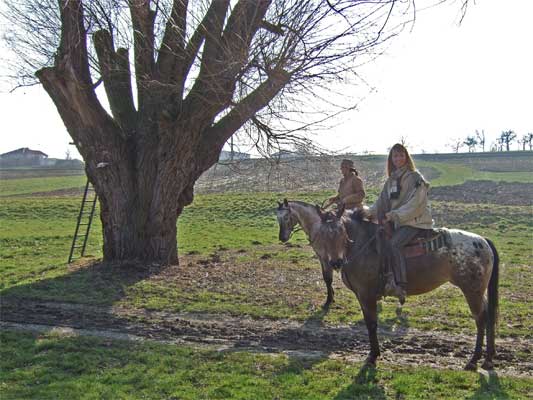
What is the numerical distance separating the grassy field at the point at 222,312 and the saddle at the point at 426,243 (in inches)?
Answer: 54.2

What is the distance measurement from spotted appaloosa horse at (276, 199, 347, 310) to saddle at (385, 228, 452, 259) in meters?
0.80

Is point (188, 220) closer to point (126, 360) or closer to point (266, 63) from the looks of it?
point (266, 63)

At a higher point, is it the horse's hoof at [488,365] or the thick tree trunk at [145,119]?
the thick tree trunk at [145,119]

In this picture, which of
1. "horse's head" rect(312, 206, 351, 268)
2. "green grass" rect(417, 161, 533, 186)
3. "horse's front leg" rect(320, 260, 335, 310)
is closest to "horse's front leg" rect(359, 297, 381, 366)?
"horse's head" rect(312, 206, 351, 268)

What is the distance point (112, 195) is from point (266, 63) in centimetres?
515

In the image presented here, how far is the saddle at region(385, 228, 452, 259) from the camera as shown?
6151mm

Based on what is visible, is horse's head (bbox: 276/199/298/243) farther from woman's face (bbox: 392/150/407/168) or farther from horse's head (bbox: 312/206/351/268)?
woman's face (bbox: 392/150/407/168)

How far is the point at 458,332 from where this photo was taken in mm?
7297

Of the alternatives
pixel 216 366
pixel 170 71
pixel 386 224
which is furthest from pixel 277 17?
pixel 216 366

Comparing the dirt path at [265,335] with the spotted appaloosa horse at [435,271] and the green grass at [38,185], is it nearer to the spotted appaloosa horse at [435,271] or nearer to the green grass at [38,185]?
the spotted appaloosa horse at [435,271]

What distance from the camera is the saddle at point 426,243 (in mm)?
6151

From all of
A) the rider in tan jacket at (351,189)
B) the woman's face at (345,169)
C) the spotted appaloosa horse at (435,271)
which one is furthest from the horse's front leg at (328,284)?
the spotted appaloosa horse at (435,271)

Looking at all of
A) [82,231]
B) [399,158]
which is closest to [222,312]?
[399,158]

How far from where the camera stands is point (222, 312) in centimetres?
849
